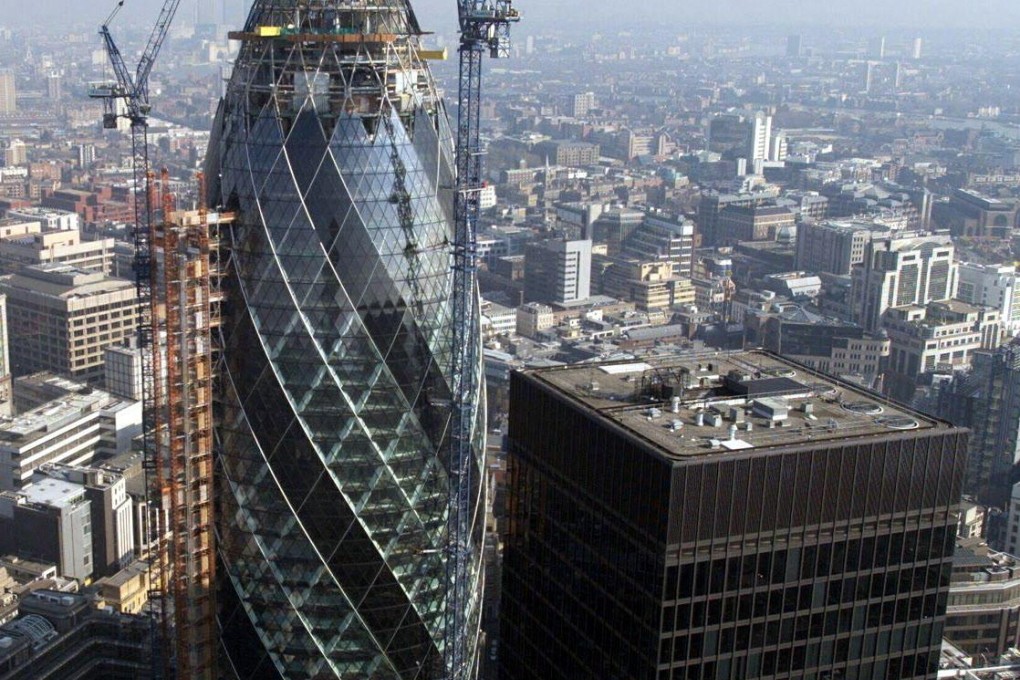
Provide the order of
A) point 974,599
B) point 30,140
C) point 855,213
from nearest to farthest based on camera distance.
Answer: point 974,599
point 855,213
point 30,140

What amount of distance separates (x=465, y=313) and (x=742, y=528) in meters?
7.39

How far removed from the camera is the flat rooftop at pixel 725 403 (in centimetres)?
2588

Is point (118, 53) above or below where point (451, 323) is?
above

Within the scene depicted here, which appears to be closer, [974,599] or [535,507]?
[535,507]

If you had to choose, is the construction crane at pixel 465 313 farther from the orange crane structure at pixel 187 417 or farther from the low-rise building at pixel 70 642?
the low-rise building at pixel 70 642

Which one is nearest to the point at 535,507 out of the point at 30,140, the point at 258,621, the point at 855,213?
the point at 258,621

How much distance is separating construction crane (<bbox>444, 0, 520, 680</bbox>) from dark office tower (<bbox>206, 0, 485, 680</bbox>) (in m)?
0.31

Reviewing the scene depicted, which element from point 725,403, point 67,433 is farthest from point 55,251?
point 725,403

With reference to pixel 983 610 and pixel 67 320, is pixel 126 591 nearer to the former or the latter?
pixel 983 610

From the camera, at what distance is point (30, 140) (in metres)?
183

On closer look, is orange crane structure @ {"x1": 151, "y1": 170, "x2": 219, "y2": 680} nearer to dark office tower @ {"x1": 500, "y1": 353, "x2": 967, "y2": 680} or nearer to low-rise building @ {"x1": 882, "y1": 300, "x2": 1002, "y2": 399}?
dark office tower @ {"x1": 500, "y1": 353, "x2": 967, "y2": 680}

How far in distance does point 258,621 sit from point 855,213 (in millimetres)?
133246

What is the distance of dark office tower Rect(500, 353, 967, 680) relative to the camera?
24812mm

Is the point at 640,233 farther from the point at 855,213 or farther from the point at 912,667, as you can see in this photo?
the point at 912,667
